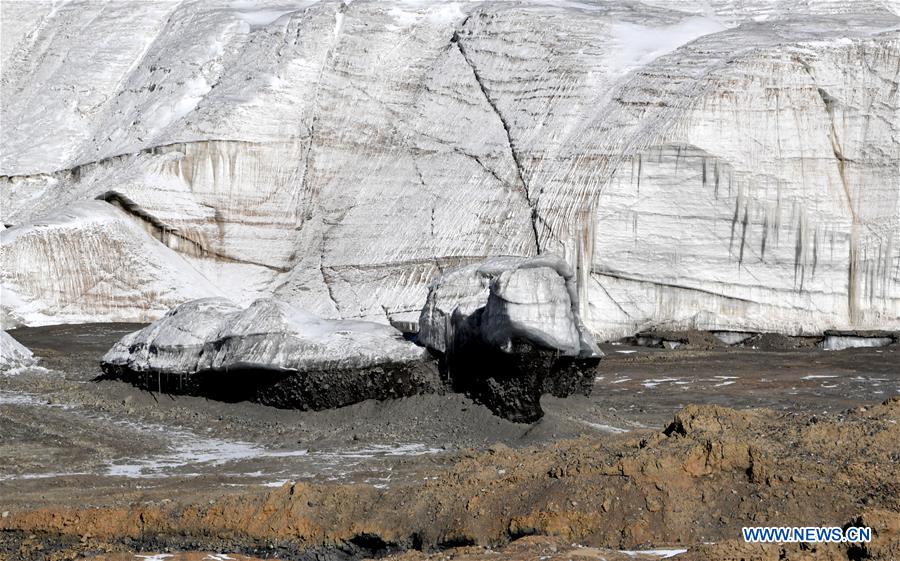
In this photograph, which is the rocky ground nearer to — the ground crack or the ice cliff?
the ice cliff

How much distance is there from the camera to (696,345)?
61.3ft

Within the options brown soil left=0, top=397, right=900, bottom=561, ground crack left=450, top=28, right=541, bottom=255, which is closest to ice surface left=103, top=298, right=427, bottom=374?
brown soil left=0, top=397, right=900, bottom=561

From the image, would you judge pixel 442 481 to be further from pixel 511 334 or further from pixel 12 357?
pixel 12 357

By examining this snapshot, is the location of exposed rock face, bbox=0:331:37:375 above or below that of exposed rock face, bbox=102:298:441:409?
below

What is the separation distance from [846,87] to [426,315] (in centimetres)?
961

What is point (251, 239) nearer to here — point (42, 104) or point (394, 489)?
point (42, 104)

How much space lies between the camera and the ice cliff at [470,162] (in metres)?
A: 19.1

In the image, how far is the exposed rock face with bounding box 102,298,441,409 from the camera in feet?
40.6

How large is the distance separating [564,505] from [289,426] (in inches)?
193

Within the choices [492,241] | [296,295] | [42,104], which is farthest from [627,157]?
[42,104]

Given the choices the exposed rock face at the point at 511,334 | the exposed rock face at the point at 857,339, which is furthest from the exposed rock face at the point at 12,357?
the exposed rock face at the point at 857,339

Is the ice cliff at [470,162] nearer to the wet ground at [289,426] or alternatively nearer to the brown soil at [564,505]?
the wet ground at [289,426]

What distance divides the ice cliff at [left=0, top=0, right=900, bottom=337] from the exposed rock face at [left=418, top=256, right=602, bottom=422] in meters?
6.84

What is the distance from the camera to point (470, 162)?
21734mm
